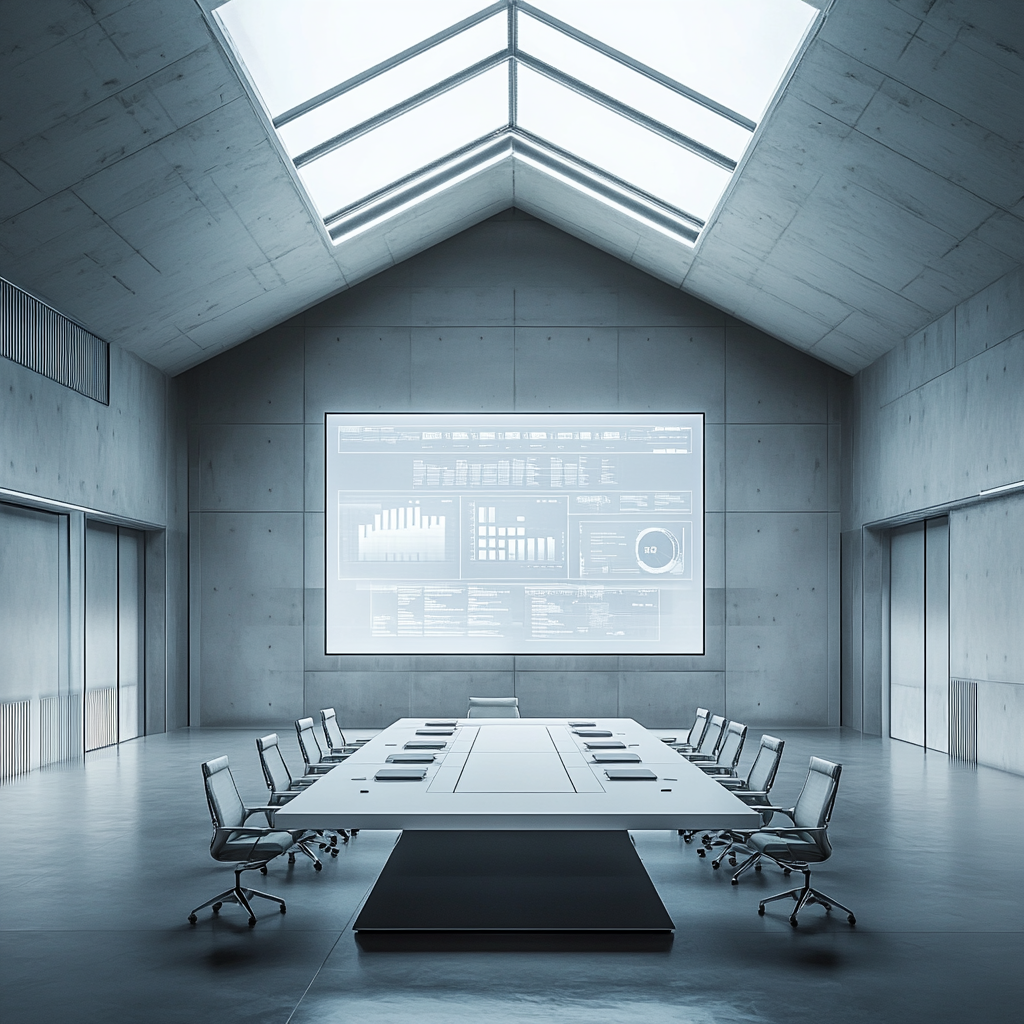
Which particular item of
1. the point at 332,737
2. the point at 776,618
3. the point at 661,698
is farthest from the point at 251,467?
the point at 776,618

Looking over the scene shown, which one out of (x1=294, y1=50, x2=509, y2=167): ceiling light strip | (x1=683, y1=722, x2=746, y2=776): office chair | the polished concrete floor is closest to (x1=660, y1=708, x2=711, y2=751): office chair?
(x1=683, y1=722, x2=746, y2=776): office chair

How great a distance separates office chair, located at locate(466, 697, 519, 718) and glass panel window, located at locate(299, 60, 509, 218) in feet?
18.7

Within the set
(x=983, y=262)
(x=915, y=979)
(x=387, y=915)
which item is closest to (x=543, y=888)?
(x=387, y=915)

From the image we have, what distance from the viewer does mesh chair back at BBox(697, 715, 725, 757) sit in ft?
27.4

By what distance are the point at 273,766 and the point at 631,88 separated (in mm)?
7246

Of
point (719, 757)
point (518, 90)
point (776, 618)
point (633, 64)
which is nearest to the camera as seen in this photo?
point (719, 757)

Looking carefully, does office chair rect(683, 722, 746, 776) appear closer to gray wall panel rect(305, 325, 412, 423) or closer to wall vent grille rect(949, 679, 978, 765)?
wall vent grille rect(949, 679, 978, 765)

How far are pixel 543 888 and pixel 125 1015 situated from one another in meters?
2.12

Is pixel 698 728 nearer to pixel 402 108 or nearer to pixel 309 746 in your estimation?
pixel 309 746

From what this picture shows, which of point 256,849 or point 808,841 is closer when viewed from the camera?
point 256,849

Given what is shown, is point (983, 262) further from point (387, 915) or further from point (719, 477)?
point (387, 915)

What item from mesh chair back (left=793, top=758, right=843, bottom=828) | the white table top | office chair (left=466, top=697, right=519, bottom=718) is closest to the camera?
the white table top

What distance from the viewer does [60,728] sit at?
1141 centimetres

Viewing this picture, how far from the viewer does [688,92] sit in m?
10.0
